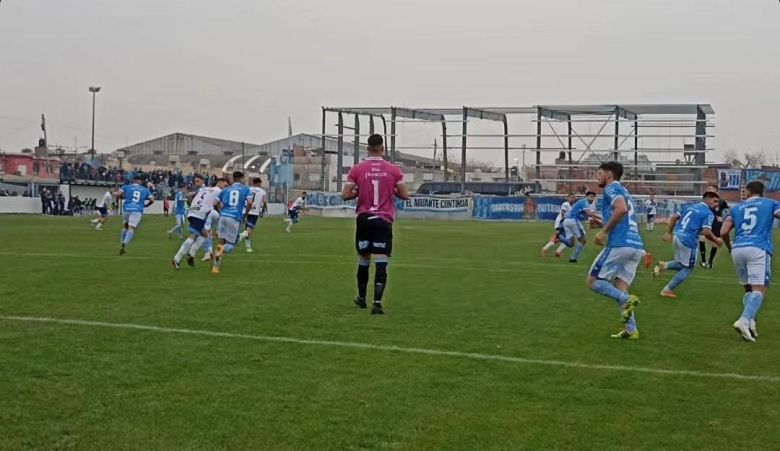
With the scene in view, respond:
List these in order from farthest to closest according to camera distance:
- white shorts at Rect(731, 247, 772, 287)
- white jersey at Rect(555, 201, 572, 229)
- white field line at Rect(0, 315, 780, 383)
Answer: white jersey at Rect(555, 201, 572, 229) → white shorts at Rect(731, 247, 772, 287) → white field line at Rect(0, 315, 780, 383)

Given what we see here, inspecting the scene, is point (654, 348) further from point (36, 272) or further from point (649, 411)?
point (36, 272)

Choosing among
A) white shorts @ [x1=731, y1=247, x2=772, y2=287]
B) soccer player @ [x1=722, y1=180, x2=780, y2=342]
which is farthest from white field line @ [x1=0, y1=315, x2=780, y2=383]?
white shorts @ [x1=731, y1=247, x2=772, y2=287]

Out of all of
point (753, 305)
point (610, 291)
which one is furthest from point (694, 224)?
point (610, 291)

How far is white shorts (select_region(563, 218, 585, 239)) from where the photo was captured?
22.6 meters

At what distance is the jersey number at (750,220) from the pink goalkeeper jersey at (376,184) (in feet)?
13.4

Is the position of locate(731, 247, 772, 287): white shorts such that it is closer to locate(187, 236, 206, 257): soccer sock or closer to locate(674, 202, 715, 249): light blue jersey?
locate(674, 202, 715, 249): light blue jersey

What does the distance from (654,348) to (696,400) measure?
91.7 inches

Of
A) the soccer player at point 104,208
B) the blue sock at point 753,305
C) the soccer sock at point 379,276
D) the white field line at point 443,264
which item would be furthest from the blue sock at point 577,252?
the soccer player at point 104,208

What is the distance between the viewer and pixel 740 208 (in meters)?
10.5

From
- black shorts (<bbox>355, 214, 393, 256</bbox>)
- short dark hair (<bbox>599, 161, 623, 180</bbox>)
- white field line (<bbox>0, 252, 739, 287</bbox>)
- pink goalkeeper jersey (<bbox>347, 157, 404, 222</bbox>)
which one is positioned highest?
short dark hair (<bbox>599, 161, 623, 180</bbox>)

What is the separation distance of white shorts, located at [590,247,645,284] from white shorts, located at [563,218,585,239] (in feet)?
40.9

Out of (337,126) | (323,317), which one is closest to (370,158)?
(323,317)

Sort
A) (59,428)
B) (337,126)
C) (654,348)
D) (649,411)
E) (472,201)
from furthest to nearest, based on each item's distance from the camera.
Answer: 1. (337,126)
2. (472,201)
3. (654,348)
4. (649,411)
5. (59,428)

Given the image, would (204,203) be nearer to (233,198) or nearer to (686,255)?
(233,198)
